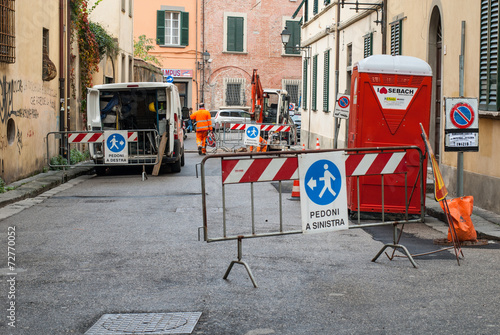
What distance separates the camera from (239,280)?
6.78 m

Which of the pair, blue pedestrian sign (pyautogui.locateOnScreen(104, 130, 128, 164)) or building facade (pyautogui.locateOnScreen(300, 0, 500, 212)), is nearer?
building facade (pyautogui.locateOnScreen(300, 0, 500, 212))

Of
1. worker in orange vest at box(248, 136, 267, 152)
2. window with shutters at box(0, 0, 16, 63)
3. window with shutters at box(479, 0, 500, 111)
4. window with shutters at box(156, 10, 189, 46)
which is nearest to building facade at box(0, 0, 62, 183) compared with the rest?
window with shutters at box(0, 0, 16, 63)

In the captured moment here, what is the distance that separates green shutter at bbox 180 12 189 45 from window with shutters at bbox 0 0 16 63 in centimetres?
3347

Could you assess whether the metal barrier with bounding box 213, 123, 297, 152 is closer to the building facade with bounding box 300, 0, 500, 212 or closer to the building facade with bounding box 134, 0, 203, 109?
the building facade with bounding box 300, 0, 500, 212

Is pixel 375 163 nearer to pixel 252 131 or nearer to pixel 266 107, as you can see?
pixel 252 131

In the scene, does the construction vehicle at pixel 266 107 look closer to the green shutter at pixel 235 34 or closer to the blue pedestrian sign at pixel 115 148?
the blue pedestrian sign at pixel 115 148

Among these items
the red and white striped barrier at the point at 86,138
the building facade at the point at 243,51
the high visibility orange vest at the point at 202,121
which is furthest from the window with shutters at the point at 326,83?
the building facade at the point at 243,51

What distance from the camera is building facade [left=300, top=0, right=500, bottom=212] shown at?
11.5 meters

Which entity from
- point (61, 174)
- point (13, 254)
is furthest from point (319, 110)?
point (13, 254)

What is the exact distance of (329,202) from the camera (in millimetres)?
7223

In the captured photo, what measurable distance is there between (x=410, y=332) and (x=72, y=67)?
58.9 feet

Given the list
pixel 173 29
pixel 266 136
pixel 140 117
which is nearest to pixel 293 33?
pixel 173 29

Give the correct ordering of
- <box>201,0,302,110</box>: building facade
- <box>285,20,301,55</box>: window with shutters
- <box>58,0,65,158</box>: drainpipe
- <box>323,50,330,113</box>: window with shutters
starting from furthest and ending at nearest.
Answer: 1. <box>285,20,301,55</box>: window with shutters
2. <box>201,0,302,110</box>: building facade
3. <box>323,50,330,113</box>: window with shutters
4. <box>58,0,65,158</box>: drainpipe

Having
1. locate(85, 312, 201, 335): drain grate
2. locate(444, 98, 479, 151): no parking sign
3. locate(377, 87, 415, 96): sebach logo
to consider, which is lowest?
locate(85, 312, 201, 335): drain grate
